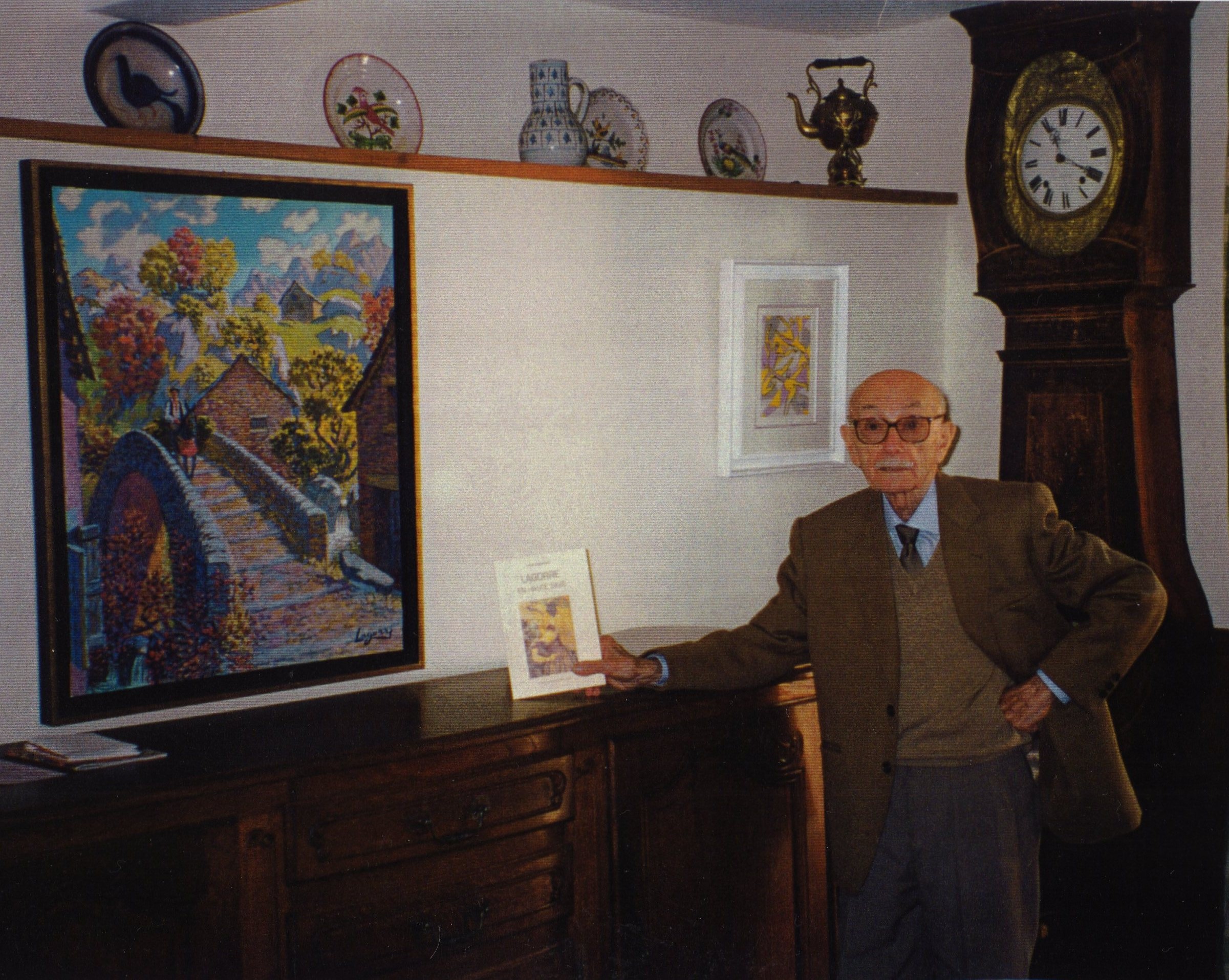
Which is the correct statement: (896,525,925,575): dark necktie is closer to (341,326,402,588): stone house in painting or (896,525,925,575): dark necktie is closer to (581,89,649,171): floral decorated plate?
(341,326,402,588): stone house in painting

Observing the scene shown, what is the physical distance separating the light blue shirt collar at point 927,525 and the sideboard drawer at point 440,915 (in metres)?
0.98

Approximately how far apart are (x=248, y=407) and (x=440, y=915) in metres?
1.09

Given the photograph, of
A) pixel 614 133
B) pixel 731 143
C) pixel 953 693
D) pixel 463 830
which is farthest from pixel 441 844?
pixel 731 143

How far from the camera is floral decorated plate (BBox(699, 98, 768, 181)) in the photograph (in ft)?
11.2

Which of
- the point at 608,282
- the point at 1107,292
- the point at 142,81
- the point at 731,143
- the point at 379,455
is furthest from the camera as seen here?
the point at 731,143

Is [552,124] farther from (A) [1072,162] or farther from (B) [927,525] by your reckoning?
(A) [1072,162]

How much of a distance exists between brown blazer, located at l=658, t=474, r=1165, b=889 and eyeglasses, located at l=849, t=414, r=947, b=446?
0.37 ft

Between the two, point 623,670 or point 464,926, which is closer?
point 464,926

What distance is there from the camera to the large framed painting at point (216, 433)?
2232 mm

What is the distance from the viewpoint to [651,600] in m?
3.22

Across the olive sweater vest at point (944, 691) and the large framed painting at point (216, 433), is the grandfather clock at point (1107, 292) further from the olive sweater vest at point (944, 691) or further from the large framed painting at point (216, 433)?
the large framed painting at point (216, 433)

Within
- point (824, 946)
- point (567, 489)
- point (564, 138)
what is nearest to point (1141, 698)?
point (824, 946)

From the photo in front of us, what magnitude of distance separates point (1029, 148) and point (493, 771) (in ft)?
7.49

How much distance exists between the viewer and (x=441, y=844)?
239cm
